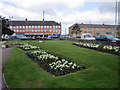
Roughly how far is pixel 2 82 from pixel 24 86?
133 centimetres

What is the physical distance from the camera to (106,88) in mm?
4078

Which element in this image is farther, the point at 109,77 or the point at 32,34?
the point at 32,34

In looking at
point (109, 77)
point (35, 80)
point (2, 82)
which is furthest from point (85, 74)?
point (2, 82)

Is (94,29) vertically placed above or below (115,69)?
above

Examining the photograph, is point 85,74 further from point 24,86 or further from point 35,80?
point 24,86

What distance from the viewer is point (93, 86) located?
4250 mm

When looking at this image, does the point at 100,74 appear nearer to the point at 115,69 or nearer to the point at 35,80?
the point at 115,69

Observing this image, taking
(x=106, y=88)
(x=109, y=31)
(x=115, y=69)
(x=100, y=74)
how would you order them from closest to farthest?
(x=106, y=88) < (x=100, y=74) < (x=115, y=69) < (x=109, y=31)

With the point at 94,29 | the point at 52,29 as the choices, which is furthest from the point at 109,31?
the point at 52,29

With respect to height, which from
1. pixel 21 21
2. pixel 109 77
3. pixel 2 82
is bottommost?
pixel 2 82

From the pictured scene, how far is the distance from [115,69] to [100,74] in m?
0.91

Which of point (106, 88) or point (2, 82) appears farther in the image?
point (2, 82)

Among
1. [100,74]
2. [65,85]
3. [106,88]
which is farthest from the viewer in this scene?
[100,74]

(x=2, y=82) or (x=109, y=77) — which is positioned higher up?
(x=109, y=77)
